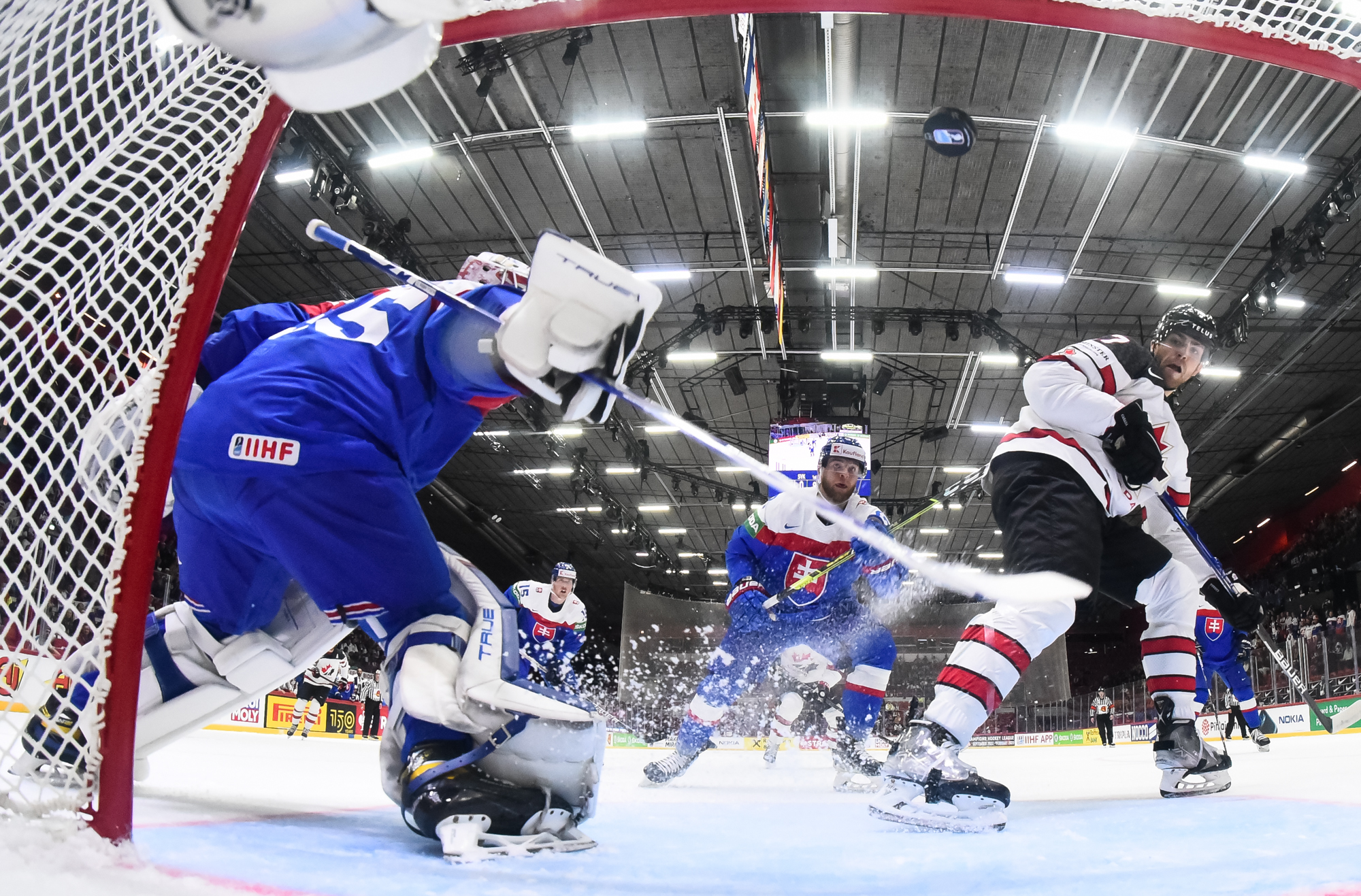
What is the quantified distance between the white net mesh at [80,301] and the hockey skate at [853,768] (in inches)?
96.7

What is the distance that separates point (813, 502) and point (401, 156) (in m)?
8.48

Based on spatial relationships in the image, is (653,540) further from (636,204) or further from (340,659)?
(636,204)

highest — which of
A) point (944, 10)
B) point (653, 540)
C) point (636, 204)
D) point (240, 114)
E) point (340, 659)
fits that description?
point (636, 204)

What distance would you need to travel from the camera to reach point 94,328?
106 cm

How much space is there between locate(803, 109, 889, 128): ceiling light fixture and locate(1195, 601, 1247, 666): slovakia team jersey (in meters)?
5.52

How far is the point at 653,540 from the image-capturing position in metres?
22.3

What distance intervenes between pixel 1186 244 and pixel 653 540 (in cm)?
1474

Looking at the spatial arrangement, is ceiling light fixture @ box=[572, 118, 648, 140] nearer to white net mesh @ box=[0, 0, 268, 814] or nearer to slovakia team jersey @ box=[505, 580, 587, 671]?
slovakia team jersey @ box=[505, 580, 587, 671]

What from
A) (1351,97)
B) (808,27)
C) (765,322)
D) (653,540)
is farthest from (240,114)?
(653,540)

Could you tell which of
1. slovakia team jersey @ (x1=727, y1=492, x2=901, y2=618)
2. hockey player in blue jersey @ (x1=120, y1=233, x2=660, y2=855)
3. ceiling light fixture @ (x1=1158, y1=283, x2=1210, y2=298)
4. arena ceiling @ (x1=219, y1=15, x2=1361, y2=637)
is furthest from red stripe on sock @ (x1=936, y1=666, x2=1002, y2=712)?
ceiling light fixture @ (x1=1158, y1=283, x2=1210, y2=298)

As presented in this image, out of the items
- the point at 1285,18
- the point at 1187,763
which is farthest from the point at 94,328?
the point at 1187,763

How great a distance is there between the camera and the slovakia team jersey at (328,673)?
9.26 metres

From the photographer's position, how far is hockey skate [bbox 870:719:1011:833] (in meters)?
1.50

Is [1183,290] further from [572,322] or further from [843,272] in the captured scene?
[572,322]
